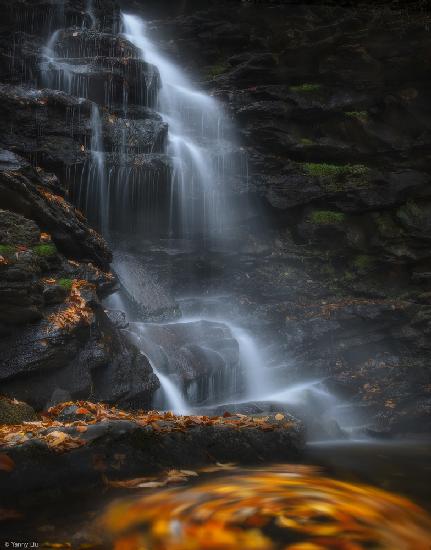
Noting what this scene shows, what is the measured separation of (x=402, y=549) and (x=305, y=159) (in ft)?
41.6

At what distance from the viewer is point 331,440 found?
8336 millimetres

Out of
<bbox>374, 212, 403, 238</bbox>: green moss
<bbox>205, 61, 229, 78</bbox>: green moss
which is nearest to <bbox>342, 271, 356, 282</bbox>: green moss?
Answer: <bbox>374, 212, 403, 238</bbox>: green moss

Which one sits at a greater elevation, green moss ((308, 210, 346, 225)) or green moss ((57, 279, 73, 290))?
green moss ((308, 210, 346, 225))

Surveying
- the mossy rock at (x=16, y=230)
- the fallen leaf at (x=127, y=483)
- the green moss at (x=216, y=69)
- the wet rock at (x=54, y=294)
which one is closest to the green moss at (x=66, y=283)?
the wet rock at (x=54, y=294)

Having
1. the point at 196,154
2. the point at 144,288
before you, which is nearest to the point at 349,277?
the point at 196,154

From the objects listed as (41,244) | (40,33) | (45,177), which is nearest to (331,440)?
(41,244)

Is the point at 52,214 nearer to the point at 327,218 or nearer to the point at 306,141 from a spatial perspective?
the point at 327,218

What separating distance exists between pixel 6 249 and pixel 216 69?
12860 mm

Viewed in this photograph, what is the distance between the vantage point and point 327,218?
13.4 metres

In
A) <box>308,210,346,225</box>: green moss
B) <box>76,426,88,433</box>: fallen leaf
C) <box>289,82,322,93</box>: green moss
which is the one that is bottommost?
<box>76,426,88,433</box>: fallen leaf

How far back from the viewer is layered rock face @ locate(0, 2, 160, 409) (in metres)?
6.30

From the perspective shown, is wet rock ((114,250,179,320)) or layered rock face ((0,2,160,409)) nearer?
layered rock face ((0,2,160,409))

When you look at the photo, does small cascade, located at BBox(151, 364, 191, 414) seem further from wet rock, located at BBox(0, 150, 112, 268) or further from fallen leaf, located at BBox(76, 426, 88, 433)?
fallen leaf, located at BBox(76, 426, 88, 433)

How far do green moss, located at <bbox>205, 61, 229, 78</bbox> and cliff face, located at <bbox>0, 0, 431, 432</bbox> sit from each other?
0.27 feet
